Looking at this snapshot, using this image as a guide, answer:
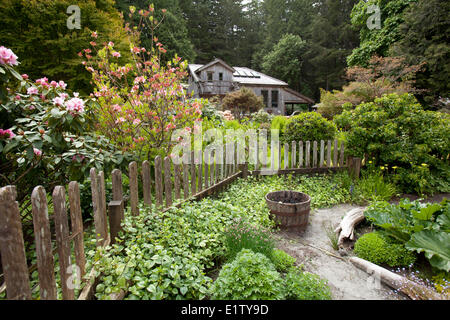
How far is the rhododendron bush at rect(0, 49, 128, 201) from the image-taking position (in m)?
1.94

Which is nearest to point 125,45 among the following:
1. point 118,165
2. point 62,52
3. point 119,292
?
point 62,52

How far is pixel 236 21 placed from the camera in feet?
111

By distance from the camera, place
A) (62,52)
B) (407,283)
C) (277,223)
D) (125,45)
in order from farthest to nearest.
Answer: (125,45) < (62,52) < (277,223) < (407,283)

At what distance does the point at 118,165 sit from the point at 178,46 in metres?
20.6

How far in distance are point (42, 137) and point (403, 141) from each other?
5.90 meters

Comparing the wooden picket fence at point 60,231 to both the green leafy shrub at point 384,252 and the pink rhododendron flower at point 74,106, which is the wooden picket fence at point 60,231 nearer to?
the pink rhododendron flower at point 74,106

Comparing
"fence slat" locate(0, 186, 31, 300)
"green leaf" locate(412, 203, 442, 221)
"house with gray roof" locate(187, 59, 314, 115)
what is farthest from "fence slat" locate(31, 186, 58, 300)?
"house with gray roof" locate(187, 59, 314, 115)

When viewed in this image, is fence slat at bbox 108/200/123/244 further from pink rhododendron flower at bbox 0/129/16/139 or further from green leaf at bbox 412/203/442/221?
green leaf at bbox 412/203/442/221

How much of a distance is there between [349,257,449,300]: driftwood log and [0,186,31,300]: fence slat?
2.67 metres

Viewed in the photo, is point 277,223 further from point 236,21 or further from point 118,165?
point 236,21

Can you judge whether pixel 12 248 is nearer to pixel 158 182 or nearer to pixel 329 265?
pixel 158 182

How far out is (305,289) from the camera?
1.88 meters

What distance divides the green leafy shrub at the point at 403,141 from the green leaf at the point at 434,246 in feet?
9.07

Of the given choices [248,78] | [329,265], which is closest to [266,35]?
[248,78]
